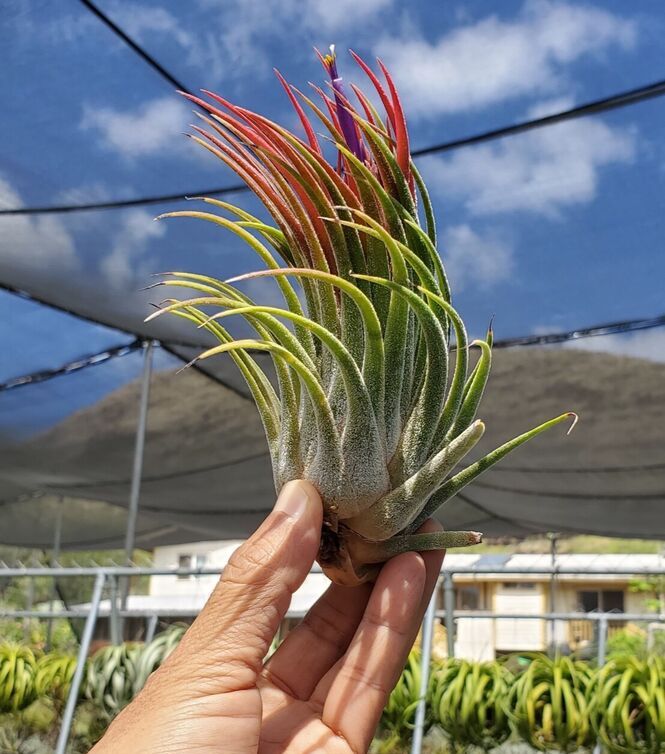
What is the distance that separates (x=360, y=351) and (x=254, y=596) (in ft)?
0.86

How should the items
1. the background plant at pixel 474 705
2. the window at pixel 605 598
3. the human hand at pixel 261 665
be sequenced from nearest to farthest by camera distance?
the human hand at pixel 261 665, the background plant at pixel 474 705, the window at pixel 605 598

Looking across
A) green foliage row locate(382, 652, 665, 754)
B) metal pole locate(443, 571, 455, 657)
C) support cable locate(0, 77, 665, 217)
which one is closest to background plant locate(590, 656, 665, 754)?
green foliage row locate(382, 652, 665, 754)

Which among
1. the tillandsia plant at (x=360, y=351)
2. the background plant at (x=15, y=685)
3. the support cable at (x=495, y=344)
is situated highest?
the support cable at (x=495, y=344)

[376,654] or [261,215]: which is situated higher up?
[261,215]

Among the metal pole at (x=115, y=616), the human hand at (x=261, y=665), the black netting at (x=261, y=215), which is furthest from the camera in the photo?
the black netting at (x=261, y=215)

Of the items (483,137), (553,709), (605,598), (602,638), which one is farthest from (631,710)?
(605,598)

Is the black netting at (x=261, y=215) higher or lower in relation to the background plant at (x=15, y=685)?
higher

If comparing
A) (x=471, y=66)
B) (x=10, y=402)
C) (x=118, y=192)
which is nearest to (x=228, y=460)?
(x=10, y=402)

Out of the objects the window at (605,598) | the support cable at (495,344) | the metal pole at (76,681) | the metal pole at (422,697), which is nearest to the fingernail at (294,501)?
the metal pole at (422,697)

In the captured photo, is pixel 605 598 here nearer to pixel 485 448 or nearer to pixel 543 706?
pixel 485 448

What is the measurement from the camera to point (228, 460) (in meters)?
5.32

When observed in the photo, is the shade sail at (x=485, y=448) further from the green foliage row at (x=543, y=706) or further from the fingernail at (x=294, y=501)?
the fingernail at (x=294, y=501)

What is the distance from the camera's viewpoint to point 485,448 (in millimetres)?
4746

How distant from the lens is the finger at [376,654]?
2.78ft
